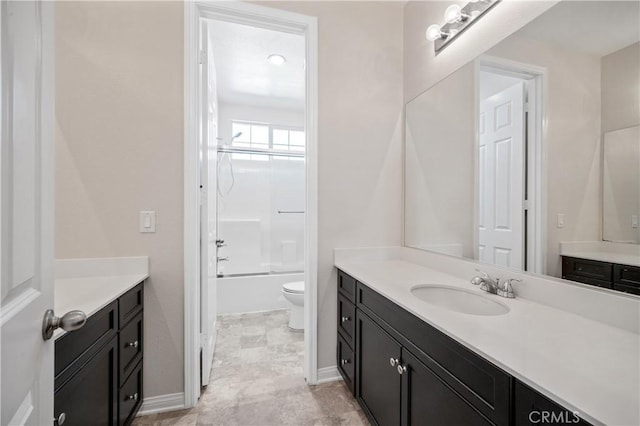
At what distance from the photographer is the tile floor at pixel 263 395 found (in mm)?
1580

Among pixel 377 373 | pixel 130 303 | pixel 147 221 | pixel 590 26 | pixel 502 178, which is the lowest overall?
pixel 377 373

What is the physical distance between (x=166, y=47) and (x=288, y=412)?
221 cm

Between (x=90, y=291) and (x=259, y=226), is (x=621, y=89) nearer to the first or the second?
(x=90, y=291)

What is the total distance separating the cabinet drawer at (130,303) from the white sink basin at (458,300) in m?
1.38

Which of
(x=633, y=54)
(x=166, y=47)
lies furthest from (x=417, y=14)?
(x=166, y=47)

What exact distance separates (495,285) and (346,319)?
2.90 feet

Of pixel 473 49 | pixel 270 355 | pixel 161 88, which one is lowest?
pixel 270 355

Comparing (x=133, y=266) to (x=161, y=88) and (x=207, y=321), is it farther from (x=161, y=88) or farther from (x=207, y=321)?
(x=161, y=88)

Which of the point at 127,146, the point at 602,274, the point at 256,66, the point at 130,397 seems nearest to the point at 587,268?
the point at 602,274

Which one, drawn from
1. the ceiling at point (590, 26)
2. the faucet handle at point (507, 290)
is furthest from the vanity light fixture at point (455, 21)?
the faucet handle at point (507, 290)

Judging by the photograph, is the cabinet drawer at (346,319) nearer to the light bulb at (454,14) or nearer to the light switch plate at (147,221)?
the light switch plate at (147,221)

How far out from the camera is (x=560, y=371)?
0.63 m

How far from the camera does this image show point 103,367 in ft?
3.83

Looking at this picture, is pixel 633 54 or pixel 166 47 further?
pixel 166 47
